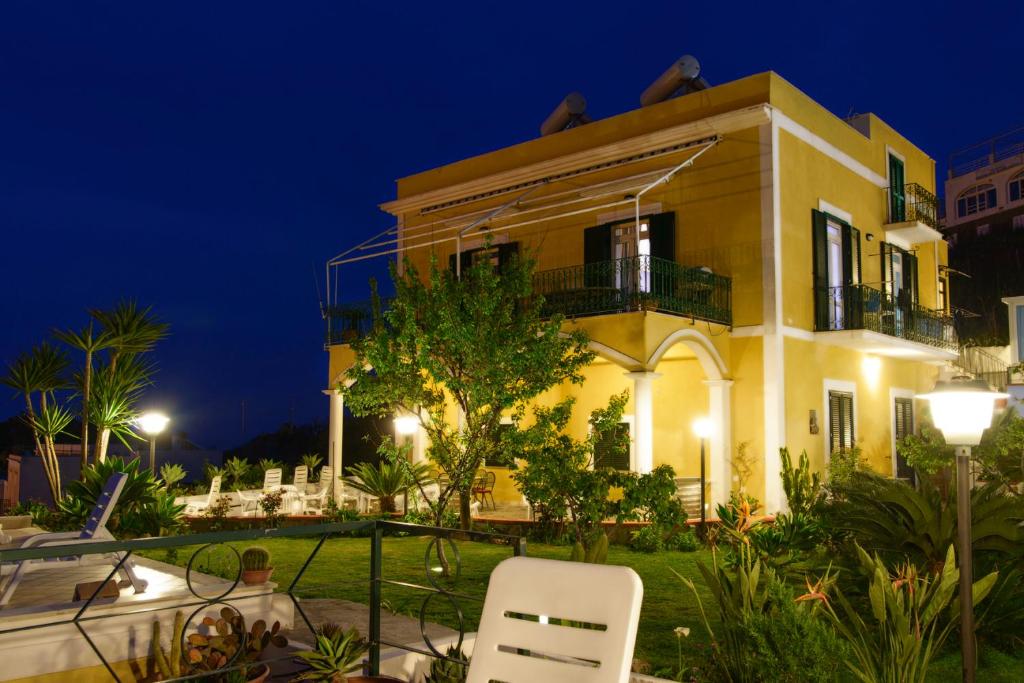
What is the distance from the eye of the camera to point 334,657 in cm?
448

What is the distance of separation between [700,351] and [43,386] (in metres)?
10.3

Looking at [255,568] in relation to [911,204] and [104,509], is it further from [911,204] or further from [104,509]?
[911,204]

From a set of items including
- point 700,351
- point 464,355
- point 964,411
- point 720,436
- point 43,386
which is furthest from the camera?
point 43,386

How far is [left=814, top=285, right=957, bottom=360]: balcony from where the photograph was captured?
15.1 metres

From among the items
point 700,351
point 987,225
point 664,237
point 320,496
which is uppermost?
point 987,225

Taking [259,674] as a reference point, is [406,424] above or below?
above

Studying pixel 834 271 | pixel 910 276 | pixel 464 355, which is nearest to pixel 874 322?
pixel 834 271

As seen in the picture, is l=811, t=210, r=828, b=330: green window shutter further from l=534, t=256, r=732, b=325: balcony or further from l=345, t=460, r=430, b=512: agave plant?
l=345, t=460, r=430, b=512: agave plant

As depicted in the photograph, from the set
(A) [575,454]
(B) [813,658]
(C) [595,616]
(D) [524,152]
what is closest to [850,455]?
(A) [575,454]

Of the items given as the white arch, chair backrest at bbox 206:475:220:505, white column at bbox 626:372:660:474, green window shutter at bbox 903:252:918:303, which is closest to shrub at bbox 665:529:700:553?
white column at bbox 626:372:660:474

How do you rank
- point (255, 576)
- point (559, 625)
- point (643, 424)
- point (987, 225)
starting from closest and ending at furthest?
point (559, 625), point (255, 576), point (643, 424), point (987, 225)

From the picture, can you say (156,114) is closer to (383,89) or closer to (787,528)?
(383,89)

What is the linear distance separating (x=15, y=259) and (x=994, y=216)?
62.0 m

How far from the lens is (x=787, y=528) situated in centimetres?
752
